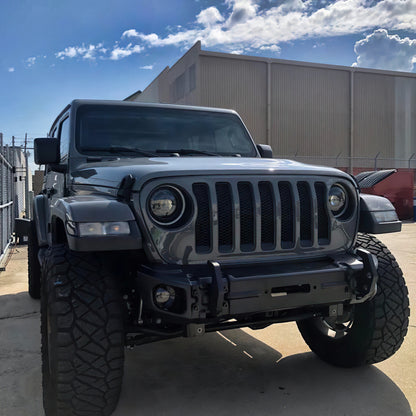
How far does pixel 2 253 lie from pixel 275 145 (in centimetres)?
1846

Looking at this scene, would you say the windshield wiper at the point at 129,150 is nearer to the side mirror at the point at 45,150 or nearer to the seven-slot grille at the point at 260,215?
the side mirror at the point at 45,150

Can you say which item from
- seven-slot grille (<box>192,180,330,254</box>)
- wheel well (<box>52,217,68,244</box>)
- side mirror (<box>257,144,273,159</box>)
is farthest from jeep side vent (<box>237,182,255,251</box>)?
side mirror (<box>257,144,273,159</box>)

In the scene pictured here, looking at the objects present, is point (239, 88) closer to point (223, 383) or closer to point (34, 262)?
point (34, 262)

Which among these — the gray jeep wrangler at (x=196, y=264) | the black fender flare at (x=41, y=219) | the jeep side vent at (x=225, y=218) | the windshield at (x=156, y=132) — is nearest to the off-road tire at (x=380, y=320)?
the gray jeep wrangler at (x=196, y=264)

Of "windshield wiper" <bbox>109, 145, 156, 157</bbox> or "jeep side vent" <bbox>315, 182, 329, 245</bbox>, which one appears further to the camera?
"windshield wiper" <bbox>109, 145, 156, 157</bbox>

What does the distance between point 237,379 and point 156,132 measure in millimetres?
2082

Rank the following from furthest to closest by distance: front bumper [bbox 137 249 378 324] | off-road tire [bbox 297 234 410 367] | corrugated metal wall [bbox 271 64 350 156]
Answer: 1. corrugated metal wall [bbox 271 64 350 156]
2. off-road tire [bbox 297 234 410 367]
3. front bumper [bbox 137 249 378 324]

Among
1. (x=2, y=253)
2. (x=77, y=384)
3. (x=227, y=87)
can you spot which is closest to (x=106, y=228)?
(x=77, y=384)

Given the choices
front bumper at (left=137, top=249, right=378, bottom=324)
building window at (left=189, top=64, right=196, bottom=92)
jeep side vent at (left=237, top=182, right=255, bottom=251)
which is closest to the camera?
front bumper at (left=137, top=249, right=378, bottom=324)

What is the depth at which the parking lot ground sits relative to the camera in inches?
109

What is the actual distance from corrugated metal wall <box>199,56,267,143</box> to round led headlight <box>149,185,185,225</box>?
2067 centimetres

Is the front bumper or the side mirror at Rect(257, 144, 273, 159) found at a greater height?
the side mirror at Rect(257, 144, 273, 159)

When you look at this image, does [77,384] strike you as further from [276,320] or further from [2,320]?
[2,320]

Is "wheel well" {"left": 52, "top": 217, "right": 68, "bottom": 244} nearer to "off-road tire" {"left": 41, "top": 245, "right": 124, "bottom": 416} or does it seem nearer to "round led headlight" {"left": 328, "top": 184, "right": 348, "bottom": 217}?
"off-road tire" {"left": 41, "top": 245, "right": 124, "bottom": 416}
